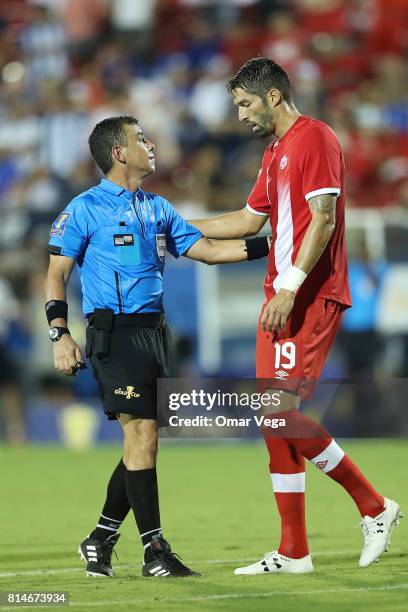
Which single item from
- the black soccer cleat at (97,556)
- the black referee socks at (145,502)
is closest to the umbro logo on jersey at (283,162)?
the black referee socks at (145,502)

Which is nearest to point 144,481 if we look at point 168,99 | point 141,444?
point 141,444

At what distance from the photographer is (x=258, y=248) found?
698 cm

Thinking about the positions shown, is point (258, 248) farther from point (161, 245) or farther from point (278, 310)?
point (278, 310)

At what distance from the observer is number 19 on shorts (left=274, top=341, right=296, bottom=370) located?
650 cm

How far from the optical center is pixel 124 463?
6531mm

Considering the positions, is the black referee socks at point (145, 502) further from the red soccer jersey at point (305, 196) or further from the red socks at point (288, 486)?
the red soccer jersey at point (305, 196)

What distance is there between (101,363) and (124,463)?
0.50 m

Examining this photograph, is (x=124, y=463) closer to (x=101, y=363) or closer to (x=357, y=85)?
Result: (x=101, y=363)

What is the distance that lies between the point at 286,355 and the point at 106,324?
2.89ft

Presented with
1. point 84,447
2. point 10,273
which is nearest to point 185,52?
point 10,273

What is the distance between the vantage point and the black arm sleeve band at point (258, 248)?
6973 mm

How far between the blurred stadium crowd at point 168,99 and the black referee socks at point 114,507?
818 cm

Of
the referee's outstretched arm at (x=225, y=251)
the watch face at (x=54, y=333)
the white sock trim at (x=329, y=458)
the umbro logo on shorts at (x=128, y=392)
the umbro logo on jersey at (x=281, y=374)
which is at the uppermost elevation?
the referee's outstretched arm at (x=225, y=251)

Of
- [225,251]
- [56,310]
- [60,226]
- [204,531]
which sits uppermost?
[60,226]
